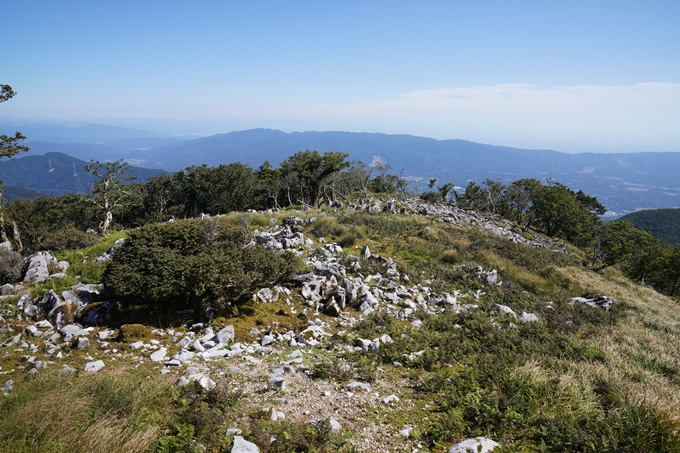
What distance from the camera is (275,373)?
228 inches

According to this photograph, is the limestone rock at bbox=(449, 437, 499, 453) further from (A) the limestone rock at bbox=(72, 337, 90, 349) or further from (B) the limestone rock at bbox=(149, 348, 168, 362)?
(A) the limestone rock at bbox=(72, 337, 90, 349)

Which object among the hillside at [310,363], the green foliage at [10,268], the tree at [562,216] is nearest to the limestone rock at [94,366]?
the hillside at [310,363]

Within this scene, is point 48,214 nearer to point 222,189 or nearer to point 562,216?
point 222,189

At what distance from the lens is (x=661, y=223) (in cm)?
10569

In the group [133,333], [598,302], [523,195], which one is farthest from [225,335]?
[523,195]

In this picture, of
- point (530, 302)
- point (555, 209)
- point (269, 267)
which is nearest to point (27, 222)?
point (269, 267)

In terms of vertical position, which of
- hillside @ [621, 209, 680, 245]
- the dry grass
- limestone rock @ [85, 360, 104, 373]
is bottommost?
hillside @ [621, 209, 680, 245]

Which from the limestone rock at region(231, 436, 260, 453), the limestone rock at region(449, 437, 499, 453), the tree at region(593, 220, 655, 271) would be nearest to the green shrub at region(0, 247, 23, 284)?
the limestone rock at region(231, 436, 260, 453)

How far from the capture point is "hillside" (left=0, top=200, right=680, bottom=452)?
4.12 m

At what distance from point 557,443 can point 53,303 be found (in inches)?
397

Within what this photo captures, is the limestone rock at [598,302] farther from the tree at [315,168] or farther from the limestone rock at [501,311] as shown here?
the tree at [315,168]

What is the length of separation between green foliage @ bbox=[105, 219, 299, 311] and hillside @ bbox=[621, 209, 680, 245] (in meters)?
128

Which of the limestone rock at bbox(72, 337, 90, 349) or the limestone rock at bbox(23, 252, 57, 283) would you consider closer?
the limestone rock at bbox(72, 337, 90, 349)

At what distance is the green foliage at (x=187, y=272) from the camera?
7172 millimetres
